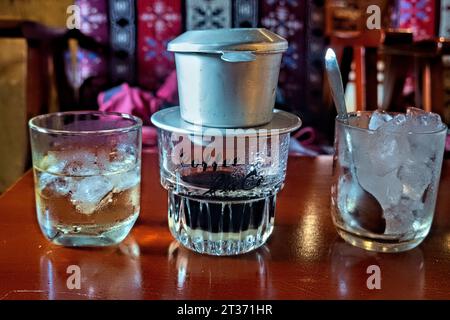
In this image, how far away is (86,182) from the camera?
576 millimetres

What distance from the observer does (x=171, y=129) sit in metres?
0.53

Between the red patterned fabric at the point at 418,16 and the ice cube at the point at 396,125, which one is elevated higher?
the red patterned fabric at the point at 418,16

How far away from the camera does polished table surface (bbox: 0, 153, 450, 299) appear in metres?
0.50

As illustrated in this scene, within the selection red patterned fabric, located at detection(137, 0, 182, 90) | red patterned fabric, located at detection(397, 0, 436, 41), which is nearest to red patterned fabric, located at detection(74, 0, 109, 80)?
red patterned fabric, located at detection(137, 0, 182, 90)

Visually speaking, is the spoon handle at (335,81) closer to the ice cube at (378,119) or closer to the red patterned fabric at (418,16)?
the ice cube at (378,119)

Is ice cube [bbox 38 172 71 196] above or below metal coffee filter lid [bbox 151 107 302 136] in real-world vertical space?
below

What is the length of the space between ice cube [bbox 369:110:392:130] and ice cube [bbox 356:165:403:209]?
0.06m

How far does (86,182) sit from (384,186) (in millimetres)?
305

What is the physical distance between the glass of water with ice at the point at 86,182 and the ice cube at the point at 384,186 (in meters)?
0.24

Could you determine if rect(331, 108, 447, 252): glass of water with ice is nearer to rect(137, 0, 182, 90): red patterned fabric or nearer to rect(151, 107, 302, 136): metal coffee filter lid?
rect(151, 107, 302, 136): metal coffee filter lid

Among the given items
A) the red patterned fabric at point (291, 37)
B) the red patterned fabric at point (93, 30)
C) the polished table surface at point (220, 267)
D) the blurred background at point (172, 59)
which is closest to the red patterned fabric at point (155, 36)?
the blurred background at point (172, 59)

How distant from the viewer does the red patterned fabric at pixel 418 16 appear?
188 centimetres

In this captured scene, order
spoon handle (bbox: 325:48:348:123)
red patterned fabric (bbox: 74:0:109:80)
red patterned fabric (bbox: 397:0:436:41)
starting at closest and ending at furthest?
spoon handle (bbox: 325:48:348:123) → red patterned fabric (bbox: 74:0:109:80) → red patterned fabric (bbox: 397:0:436:41)

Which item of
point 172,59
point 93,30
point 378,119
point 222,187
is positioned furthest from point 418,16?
point 222,187
